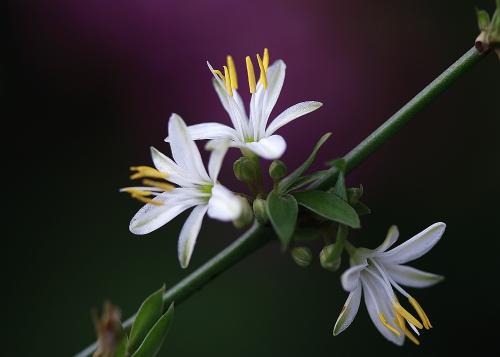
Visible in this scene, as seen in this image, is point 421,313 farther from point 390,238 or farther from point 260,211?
point 260,211

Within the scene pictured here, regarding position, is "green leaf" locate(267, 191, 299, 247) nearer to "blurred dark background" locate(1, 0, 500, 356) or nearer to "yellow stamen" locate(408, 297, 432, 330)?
"yellow stamen" locate(408, 297, 432, 330)

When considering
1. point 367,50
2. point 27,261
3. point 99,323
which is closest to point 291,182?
point 99,323

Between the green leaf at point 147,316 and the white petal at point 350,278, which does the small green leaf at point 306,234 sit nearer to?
the white petal at point 350,278

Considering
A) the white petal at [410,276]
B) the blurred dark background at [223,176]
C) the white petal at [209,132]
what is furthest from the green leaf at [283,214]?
the blurred dark background at [223,176]

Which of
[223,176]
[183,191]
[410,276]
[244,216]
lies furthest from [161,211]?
[223,176]

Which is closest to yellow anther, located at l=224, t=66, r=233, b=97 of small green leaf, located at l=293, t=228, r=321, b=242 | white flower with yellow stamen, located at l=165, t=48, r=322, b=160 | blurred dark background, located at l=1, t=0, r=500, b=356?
white flower with yellow stamen, located at l=165, t=48, r=322, b=160

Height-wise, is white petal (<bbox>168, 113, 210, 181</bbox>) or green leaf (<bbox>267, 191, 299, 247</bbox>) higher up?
white petal (<bbox>168, 113, 210, 181</bbox>)
